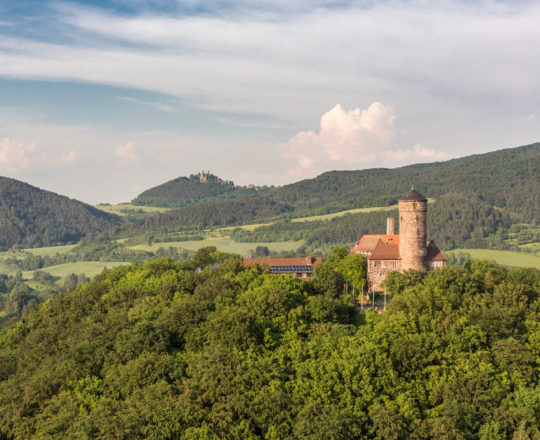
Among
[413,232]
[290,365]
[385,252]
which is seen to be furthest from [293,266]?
[290,365]

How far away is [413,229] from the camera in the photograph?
68250mm

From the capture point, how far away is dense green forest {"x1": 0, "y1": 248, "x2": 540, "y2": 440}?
146 feet

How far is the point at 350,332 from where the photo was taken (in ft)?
188

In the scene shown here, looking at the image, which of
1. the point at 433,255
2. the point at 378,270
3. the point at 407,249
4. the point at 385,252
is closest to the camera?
the point at 407,249

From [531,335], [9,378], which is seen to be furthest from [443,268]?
[9,378]

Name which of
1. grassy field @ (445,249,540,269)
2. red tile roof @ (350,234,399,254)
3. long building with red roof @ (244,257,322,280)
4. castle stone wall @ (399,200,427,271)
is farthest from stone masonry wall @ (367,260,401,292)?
grassy field @ (445,249,540,269)

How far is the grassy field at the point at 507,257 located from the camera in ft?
517

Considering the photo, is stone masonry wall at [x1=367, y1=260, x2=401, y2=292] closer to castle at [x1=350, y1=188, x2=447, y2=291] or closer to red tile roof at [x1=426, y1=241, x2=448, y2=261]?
castle at [x1=350, y1=188, x2=447, y2=291]

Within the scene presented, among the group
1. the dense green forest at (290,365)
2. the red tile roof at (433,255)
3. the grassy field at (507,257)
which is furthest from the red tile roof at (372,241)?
the grassy field at (507,257)

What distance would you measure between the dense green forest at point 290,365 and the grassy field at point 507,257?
302 ft

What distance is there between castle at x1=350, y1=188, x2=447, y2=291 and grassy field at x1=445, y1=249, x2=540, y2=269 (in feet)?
301

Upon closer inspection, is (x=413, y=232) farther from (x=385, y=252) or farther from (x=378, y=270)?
(x=378, y=270)

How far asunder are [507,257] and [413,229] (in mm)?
111952

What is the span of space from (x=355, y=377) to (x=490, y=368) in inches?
452
